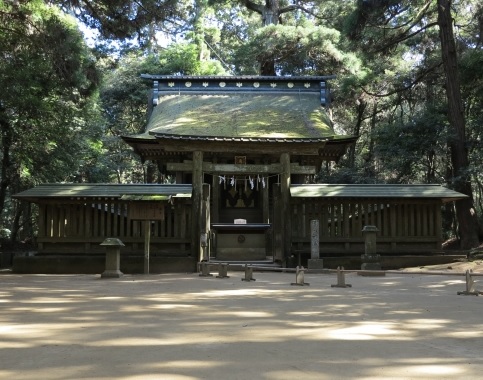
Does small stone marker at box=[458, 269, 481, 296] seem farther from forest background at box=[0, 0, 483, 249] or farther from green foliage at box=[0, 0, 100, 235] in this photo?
green foliage at box=[0, 0, 100, 235]

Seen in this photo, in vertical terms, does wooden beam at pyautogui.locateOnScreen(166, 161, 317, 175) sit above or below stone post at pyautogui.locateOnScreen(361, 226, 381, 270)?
above

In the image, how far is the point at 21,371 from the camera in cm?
321

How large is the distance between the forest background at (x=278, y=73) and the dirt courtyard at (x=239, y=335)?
732cm

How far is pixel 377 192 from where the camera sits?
46.8 feet

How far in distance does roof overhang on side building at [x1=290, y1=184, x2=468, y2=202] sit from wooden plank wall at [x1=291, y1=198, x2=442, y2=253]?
0.87ft

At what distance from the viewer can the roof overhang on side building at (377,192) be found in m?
14.0

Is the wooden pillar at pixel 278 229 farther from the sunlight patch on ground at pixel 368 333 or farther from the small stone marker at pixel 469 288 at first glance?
the sunlight patch on ground at pixel 368 333

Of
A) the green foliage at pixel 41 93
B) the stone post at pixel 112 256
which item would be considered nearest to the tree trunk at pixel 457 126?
the stone post at pixel 112 256

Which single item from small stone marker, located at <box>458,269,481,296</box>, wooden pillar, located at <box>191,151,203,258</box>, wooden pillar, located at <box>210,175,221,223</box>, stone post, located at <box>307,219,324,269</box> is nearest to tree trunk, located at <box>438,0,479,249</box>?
stone post, located at <box>307,219,324,269</box>

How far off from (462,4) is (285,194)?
→ 12.2 metres

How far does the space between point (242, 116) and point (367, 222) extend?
6.31 metres

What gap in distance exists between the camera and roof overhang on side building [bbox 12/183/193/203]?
44.1 feet

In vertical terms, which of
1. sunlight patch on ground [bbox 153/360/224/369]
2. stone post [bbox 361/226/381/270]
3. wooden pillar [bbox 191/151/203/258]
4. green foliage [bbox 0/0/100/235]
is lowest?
sunlight patch on ground [bbox 153/360/224/369]

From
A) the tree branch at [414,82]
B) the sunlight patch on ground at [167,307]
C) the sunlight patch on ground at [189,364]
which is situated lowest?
the sunlight patch on ground at [167,307]
